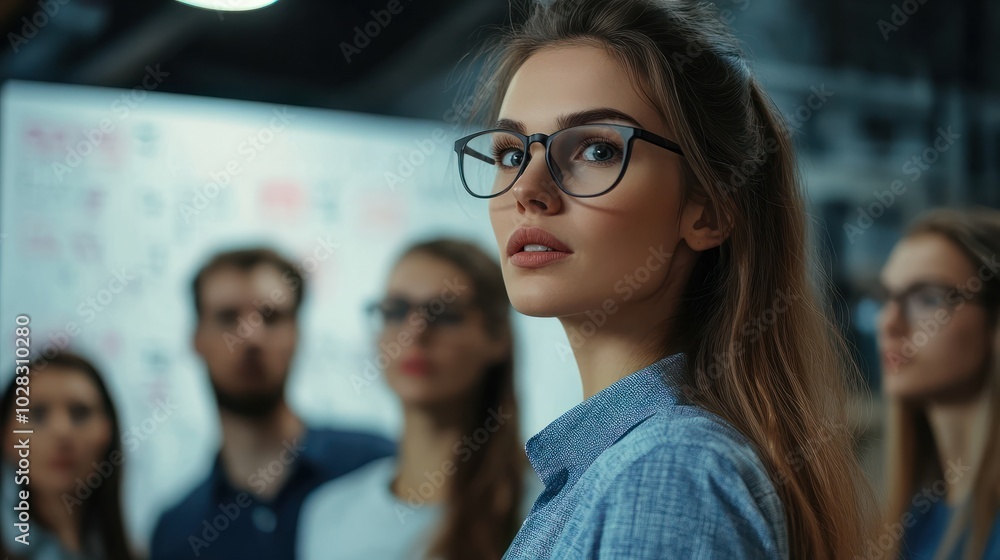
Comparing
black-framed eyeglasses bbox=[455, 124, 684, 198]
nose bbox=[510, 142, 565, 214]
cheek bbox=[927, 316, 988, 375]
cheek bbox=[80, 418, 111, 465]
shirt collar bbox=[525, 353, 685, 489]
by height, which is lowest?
cheek bbox=[80, 418, 111, 465]

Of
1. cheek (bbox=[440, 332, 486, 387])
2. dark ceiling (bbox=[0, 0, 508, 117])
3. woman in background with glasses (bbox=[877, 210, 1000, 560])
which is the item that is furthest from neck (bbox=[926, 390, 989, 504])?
dark ceiling (bbox=[0, 0, 508, 117])

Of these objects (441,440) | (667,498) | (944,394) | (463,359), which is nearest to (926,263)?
(944,394)

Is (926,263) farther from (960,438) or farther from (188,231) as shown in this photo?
(188,231)

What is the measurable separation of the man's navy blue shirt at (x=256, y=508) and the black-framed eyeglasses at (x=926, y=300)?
4.91 ft

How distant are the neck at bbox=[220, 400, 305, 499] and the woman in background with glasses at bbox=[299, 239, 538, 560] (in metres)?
0.13

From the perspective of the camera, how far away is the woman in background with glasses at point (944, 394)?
86.6 inches

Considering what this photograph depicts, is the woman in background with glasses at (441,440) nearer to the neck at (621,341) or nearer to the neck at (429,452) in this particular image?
the neck at (429,452)

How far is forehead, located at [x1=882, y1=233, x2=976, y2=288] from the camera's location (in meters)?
2.32

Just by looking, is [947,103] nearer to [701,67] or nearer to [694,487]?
[701,67]

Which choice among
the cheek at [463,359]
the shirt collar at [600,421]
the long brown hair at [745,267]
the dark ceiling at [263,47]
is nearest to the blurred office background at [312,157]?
the dark ceiling at [263,47]

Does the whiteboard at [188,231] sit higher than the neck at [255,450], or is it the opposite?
the whiteboard at [188,231]

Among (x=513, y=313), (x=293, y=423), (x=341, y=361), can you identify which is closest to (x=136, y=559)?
(x=293, y=423)

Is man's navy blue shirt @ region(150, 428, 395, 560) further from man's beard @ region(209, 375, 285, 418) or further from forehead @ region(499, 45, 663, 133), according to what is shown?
forehead @ region(499, 45, 663, 133)

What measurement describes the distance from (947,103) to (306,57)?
1.96m
